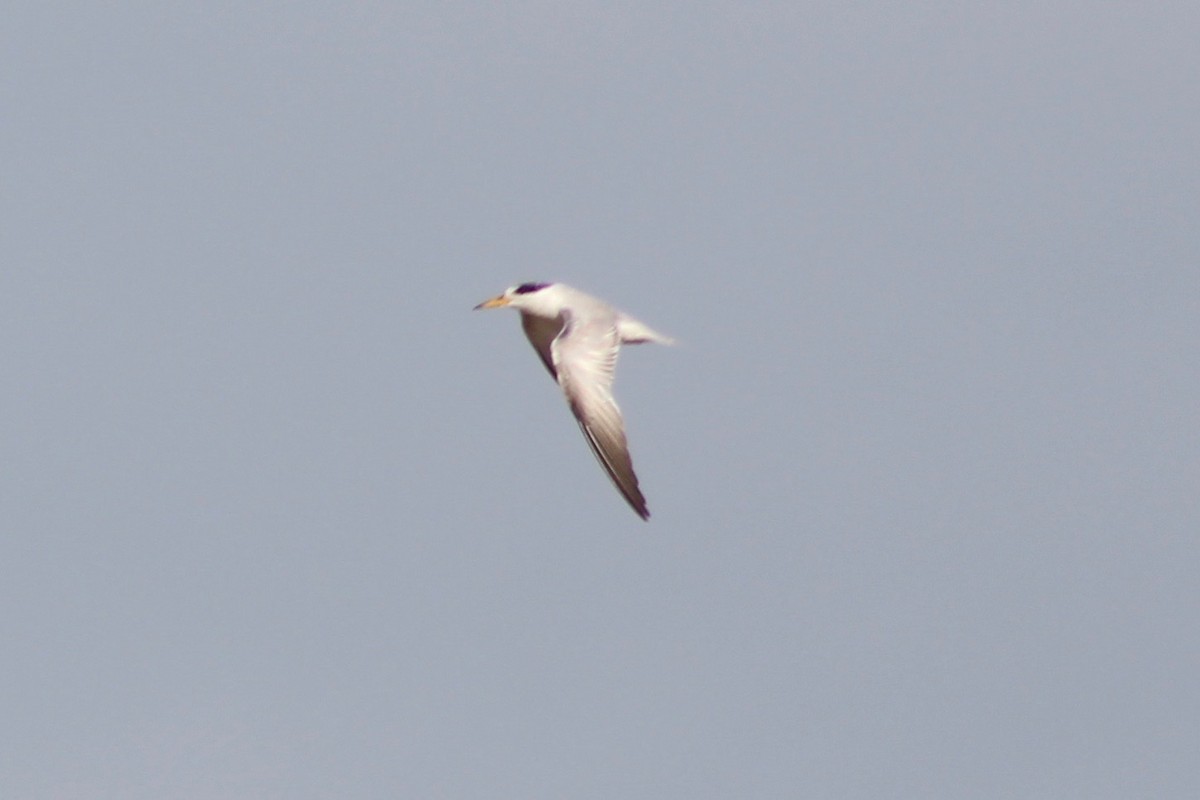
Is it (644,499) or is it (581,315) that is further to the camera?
(581,315)

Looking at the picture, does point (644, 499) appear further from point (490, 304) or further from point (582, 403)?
point (490, 304)

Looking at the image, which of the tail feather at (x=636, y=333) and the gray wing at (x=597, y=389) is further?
the tail feather at (x=636, y=333)

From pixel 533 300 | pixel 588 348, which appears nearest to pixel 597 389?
pixel 588 348

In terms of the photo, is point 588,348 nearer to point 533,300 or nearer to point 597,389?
point 597,389

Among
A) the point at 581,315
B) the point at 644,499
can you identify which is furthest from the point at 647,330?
the point at 644,499

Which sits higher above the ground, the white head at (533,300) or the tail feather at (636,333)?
the white head at (533,300)

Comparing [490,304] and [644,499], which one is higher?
[490,304]
